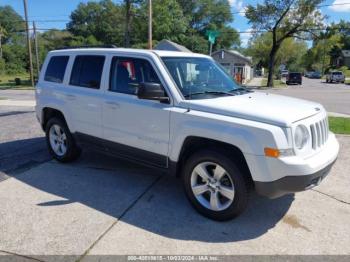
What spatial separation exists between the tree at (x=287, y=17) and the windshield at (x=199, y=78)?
1237 inches

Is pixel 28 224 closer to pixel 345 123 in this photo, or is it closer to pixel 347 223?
pixel 347 223

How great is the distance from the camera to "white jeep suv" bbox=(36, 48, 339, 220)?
3.42 meters

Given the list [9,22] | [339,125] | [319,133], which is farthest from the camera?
[9,22]

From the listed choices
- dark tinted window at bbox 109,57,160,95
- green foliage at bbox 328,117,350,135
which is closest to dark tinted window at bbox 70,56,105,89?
dark tinted window at bbox 109,57,160,95

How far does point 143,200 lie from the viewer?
444cm

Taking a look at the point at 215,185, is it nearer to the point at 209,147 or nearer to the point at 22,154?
the point at 209,147

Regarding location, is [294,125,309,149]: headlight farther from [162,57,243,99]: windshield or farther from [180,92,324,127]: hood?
[162,57,243,99]: windshield

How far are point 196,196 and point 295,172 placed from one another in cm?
124

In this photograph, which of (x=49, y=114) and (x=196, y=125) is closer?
(x=196, y=125)

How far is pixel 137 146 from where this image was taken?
14.9 feet

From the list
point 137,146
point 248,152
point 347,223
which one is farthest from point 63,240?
point 347,223

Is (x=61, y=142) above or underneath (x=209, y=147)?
underneath

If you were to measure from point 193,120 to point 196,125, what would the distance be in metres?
0.07

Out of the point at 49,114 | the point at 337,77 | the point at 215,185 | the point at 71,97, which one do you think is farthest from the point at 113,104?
the point at 337,77
